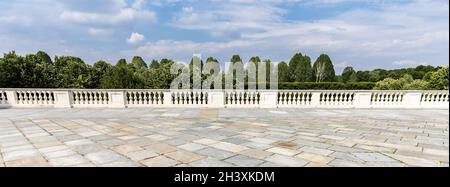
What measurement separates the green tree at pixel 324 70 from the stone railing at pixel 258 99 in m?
24.6

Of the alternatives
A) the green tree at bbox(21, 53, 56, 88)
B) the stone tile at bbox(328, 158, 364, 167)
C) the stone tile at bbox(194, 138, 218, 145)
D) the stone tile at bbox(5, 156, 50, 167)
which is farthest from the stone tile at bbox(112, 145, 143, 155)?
the green tree at bbox(21, 53, 56, 88)

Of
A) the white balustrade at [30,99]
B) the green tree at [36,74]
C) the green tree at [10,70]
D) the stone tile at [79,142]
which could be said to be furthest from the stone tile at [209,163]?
the green tree at [36,74]

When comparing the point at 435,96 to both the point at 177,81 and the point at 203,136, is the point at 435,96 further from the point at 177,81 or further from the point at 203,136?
the point at 177,81

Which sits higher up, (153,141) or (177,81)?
(177,81)

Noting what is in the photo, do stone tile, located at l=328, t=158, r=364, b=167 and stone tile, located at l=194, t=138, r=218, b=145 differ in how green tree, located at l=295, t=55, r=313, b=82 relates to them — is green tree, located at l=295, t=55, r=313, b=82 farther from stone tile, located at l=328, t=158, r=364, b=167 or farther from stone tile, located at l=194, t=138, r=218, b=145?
stone tile, located at l=328, t=158, r=364, b=167

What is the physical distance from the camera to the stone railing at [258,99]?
8922 mm

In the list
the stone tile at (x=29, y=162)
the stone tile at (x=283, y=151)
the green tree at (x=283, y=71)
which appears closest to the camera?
the stone tile at (x=29, y=162)

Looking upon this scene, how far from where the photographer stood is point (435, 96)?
935 cm

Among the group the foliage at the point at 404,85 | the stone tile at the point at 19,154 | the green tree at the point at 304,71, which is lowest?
the stone tile at the point at 19,154

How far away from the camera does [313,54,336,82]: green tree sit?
3318 cm

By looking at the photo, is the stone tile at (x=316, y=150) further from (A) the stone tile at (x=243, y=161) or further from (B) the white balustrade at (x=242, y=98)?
(B) the white balustrade at (x=242, y=98)

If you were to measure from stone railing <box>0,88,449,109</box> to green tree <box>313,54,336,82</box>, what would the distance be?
24.6 metres
